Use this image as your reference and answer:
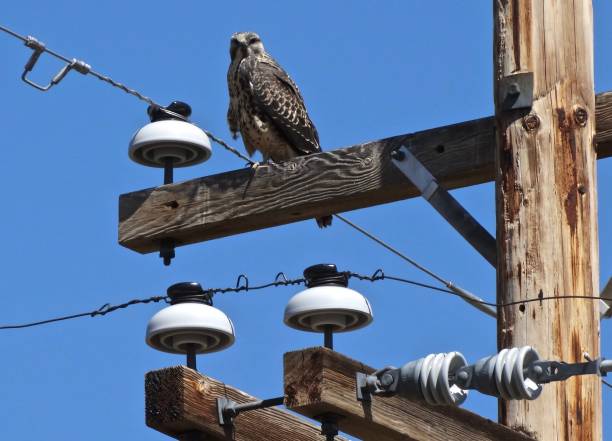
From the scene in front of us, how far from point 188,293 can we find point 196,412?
1.74 ft

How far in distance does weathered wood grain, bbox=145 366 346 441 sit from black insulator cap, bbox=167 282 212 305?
0.38 m

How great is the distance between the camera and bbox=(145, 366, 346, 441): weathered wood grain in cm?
556

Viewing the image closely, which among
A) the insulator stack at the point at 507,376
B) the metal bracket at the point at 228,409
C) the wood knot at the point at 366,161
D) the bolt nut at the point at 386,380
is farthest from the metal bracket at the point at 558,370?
the wood knot at the point at 366,161

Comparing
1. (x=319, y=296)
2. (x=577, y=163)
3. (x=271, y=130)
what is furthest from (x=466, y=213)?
(x=271, y=130)

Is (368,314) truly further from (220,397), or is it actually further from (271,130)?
(271,130)

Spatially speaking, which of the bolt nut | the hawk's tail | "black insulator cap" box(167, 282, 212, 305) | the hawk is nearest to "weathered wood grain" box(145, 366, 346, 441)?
"black insulator cap" box(167, 282, 212, 305)

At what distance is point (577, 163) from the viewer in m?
5.95

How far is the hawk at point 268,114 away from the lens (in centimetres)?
949

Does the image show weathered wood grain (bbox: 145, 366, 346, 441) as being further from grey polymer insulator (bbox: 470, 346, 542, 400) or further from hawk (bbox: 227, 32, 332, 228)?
hawk (bbox: 227, 32, 332, 228)

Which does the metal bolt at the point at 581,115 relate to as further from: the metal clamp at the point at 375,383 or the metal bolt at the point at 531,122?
the metal clamp at the point at 375,383

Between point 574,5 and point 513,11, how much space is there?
0.75ft

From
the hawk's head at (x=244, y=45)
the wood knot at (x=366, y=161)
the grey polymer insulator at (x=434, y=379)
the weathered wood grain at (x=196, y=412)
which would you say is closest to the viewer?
the grey polymer insulator at (x=434, y=379)

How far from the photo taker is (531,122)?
607cm

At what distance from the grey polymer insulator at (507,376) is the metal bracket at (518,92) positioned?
1.29m
